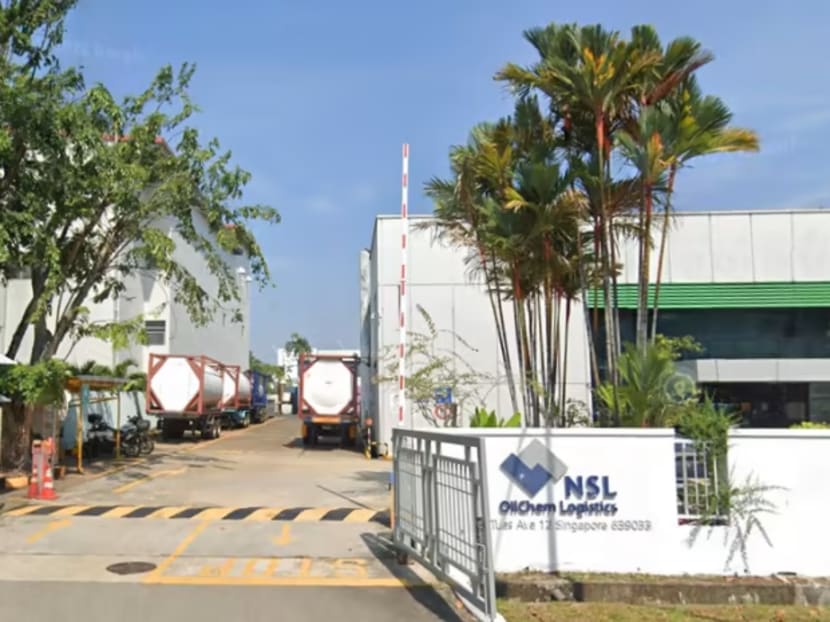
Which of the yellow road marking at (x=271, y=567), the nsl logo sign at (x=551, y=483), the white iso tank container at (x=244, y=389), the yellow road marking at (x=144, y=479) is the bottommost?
the yellow road marking at (x=144, y=479)

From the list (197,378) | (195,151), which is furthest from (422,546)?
(197,378)

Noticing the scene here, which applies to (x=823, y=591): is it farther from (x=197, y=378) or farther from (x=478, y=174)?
(x=197, y=378)

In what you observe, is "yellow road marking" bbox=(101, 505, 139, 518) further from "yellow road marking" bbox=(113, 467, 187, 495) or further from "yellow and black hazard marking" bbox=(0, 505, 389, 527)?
"yellow road marking" bbox=(113, 467, 187, 495)

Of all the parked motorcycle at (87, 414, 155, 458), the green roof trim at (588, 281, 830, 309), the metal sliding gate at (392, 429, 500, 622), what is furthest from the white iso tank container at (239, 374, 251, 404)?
the metal sliding gate at (392, 429, 500, 622)

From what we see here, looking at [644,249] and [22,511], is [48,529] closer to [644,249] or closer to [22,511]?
[22,511]

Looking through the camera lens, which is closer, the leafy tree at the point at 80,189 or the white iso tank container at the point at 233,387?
the leafy tree at the point at 80,189

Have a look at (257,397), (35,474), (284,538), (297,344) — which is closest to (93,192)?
(35,474)

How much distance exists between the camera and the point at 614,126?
40.2ft

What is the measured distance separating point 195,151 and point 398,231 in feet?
25.7

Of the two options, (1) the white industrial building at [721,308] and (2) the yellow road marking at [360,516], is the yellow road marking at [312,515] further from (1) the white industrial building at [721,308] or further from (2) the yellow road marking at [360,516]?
(1) the white industrial building at [721,308]

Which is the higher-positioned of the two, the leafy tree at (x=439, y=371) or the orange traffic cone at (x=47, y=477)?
the leafy tree at (x=439, y=371)

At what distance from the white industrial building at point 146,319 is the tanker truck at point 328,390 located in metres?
3.29

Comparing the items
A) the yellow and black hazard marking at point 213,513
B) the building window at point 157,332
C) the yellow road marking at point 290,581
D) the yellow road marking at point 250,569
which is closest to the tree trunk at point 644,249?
the yellow and black hazard marking at point 213,513

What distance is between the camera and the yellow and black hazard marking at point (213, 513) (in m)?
12.0
